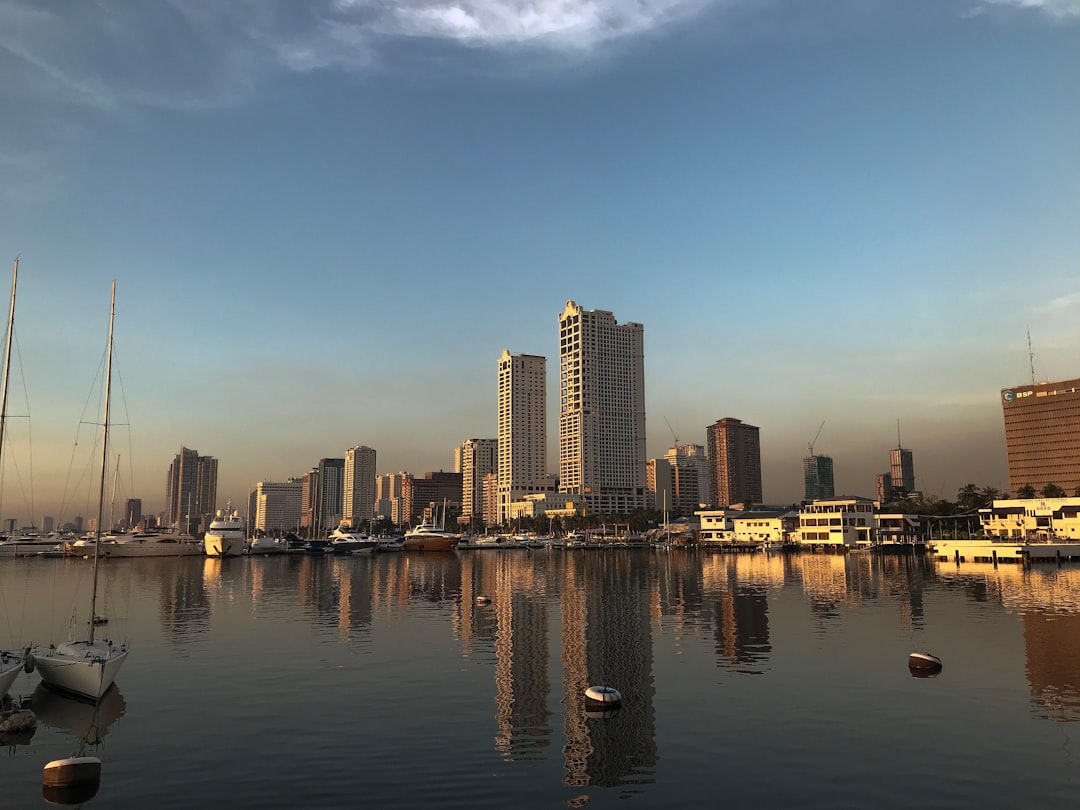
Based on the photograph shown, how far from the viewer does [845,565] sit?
496ft

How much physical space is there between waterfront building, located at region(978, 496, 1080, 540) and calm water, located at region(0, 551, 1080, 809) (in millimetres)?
117755

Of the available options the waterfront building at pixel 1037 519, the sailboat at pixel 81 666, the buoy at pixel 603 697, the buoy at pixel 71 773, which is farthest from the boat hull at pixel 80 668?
the waterfront building at pixel 1037 519

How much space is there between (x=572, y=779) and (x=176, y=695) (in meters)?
25.3

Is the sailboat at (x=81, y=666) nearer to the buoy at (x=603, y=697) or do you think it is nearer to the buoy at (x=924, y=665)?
the buoy at (x=603, y=697)

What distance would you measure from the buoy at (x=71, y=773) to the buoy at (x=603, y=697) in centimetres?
2138

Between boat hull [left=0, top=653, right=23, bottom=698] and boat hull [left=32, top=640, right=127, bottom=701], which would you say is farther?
boat hull [left=32, top=640, right=127, bottom=701]

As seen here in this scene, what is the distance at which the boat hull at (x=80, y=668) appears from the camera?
38.1 metres

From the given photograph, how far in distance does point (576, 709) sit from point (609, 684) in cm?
558

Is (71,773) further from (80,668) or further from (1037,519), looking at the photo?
(1037,519)

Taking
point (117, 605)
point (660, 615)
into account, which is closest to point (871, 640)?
point (660, 615)

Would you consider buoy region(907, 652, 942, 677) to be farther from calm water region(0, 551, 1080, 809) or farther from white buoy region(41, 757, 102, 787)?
white buoy region(41, 757, 102, 787)

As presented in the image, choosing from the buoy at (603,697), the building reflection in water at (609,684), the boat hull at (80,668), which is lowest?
the building reflection in water at (609,684)

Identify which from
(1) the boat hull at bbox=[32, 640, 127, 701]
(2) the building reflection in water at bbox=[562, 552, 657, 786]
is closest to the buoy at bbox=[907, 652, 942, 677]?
(2) the building reflection in water at bbox=[562, 552, 657, 786]

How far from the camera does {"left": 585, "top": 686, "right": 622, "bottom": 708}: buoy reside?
118ft
